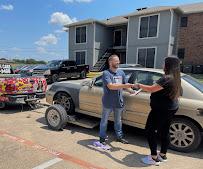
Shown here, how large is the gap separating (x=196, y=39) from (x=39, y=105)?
60.7ft

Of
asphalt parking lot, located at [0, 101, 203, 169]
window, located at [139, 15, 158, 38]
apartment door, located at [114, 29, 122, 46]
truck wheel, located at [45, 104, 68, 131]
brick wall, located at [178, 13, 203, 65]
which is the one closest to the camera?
asphalt parking lot, located at [0, 101, 203, 169]

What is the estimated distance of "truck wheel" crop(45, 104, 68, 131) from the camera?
204 inches

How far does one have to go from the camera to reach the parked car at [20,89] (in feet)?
22.2

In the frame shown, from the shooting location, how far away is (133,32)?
21234mm

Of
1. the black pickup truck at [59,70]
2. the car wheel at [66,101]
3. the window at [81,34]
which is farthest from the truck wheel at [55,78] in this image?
the car wheel at [66,101]

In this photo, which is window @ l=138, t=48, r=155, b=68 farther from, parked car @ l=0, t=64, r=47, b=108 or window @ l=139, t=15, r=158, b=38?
parked car @ l=0, t=64, r=47, b=108

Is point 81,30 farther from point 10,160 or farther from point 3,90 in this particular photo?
point 10,160

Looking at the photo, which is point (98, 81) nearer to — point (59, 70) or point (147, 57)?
point (59, 70)

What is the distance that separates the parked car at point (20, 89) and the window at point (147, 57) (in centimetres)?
1456

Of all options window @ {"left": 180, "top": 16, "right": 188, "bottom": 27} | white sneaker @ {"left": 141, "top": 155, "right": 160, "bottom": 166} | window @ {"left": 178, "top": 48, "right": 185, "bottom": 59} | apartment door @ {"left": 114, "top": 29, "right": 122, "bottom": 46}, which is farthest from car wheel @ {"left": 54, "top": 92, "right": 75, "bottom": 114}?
apartment door @ {"left": 114, "top": 29, "right": 122, "bottom": 46}

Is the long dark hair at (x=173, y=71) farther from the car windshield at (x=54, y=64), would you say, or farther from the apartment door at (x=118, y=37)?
the apartment door at (x=118, y=37)

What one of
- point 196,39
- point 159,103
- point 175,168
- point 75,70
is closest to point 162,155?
point 175,168

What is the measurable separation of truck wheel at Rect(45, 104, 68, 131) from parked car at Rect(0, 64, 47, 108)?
6.35ft

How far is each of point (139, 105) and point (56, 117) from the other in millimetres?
2090
